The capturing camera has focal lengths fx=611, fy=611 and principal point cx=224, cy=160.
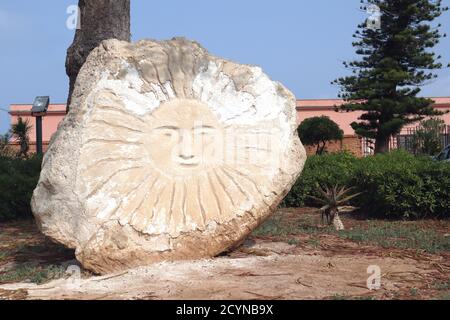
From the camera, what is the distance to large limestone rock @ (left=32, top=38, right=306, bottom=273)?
4859 millimetres

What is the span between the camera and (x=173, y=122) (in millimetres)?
5336

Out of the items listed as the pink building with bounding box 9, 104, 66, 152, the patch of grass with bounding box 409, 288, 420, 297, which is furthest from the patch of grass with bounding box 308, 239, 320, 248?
the pink building with bounding box 9, 104, 66, 152

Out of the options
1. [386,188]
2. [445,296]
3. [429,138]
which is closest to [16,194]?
[386,188]

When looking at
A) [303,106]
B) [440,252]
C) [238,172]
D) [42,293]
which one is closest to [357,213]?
[440,252]

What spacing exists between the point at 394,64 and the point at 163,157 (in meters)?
16.4

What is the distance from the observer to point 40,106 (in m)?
11.8

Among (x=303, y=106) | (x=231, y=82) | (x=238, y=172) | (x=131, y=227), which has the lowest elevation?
(x=131, y=227)

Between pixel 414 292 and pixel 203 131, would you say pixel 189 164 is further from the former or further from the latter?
pixel 414 292

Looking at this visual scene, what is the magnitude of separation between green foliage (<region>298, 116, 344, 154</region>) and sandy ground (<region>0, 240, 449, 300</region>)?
15.2 metres

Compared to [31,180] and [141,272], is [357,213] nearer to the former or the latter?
[31,180]

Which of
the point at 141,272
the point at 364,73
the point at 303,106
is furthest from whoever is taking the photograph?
the point at 303,106

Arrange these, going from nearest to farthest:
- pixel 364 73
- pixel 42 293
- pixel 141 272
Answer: pixel 42 293, pixel 141 272, pixel 364 73

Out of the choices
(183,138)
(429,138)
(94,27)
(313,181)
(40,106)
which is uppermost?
(94,27)

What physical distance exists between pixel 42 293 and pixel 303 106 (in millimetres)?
23353
